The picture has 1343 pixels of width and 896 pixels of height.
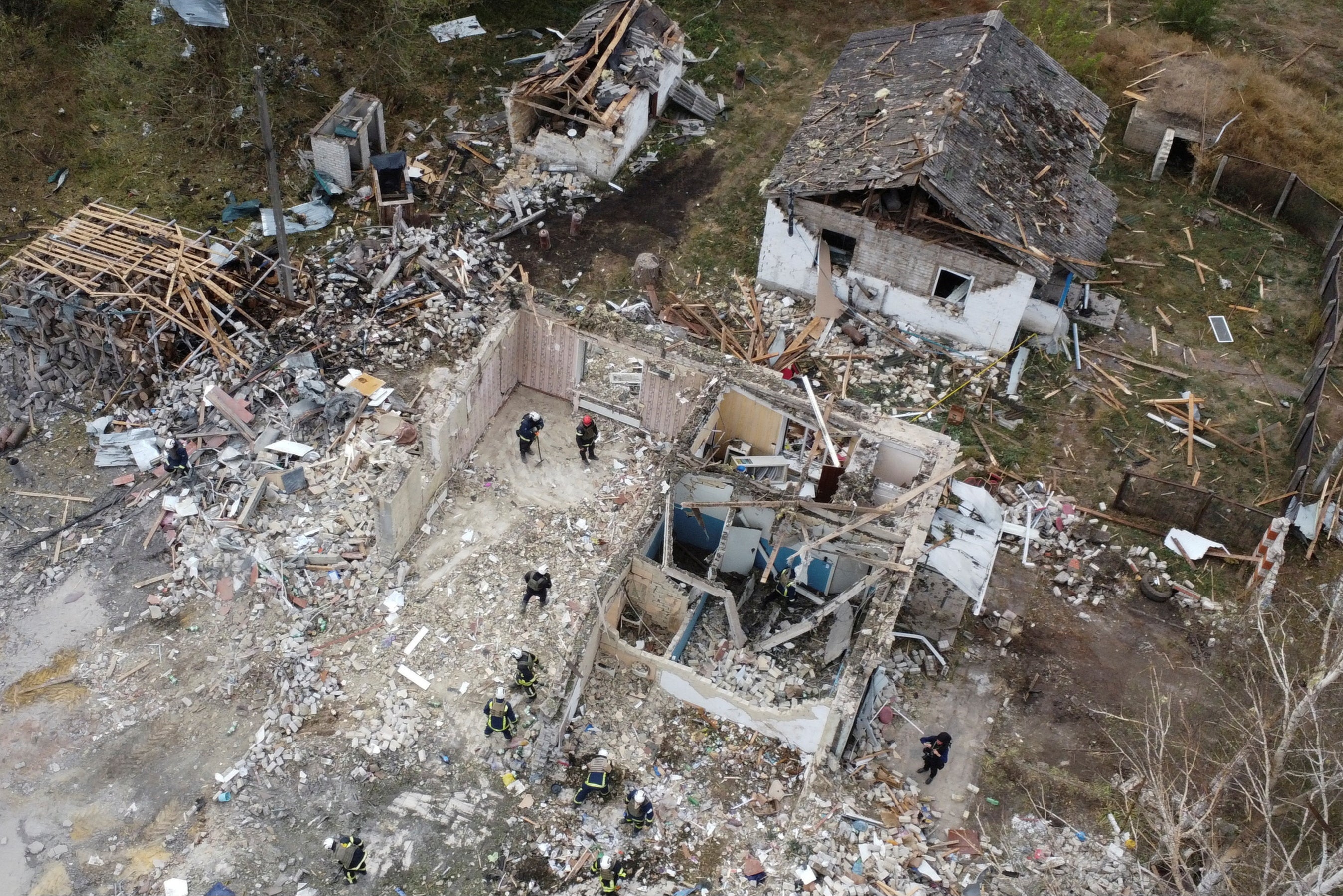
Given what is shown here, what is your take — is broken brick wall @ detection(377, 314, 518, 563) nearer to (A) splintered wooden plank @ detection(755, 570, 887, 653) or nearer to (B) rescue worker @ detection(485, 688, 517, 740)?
(B) rescue worker @ detection(485, 688, 517, 740)

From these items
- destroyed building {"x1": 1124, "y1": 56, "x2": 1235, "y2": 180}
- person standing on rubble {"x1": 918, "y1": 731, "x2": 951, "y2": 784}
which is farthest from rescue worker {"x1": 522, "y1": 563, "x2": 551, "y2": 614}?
destroyed building {"x1": 1124, "y1": 56, "x2": 1235, "y2": 180}

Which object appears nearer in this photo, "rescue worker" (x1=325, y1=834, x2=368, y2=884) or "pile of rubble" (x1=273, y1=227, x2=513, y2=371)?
"rescue worker" (x1=325, y1=834, x2=368, y2=884)

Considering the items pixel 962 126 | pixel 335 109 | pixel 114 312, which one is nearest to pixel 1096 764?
pixel 962 126

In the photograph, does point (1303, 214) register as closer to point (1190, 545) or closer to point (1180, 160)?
point (1180, 160)

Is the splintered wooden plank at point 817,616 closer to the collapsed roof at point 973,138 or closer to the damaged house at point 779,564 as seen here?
the damaged house at point 779,564

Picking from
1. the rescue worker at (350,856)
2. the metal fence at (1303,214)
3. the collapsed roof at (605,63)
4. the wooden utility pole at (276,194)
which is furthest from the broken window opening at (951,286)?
the rescue worker at (350,856)

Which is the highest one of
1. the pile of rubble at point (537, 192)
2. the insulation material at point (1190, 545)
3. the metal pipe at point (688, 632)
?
the pile of rubble at point (537, 192)
